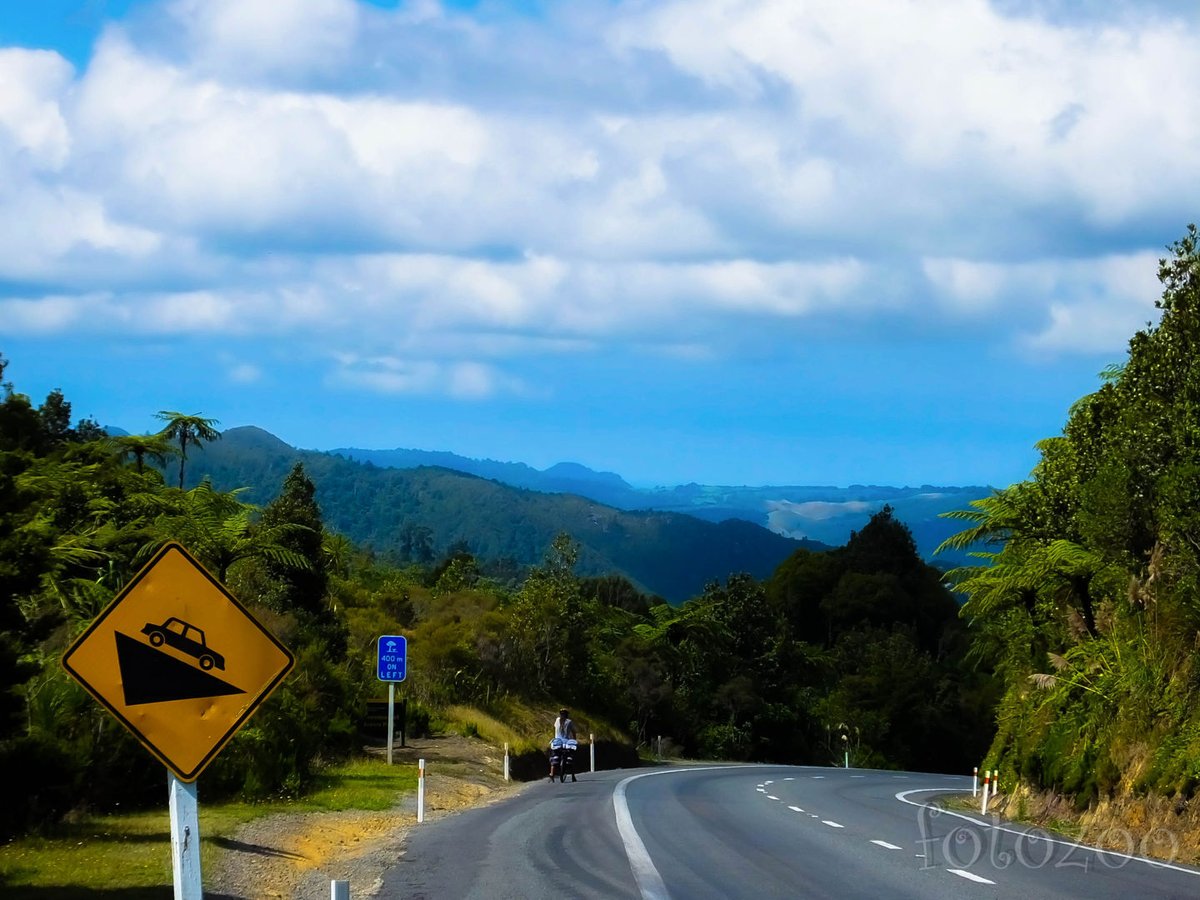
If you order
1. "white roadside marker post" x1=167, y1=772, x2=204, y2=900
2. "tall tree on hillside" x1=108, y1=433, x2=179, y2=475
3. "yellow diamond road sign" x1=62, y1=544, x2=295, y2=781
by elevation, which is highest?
"tall tree on hillside" x1=108, y1=433, x2=179, y2=475

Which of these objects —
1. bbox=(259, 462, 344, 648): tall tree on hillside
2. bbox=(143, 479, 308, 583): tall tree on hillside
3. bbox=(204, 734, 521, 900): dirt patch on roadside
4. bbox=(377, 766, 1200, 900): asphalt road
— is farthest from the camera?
bbox=(259, 462, 344, 648): tall tree on hillside

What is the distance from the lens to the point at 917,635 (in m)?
108

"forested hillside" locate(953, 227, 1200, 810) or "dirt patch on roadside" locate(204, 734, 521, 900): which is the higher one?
"forested hillside" locate(953, 227, 1200, 810)

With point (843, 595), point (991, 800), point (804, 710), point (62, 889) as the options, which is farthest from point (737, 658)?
point (62, 889)

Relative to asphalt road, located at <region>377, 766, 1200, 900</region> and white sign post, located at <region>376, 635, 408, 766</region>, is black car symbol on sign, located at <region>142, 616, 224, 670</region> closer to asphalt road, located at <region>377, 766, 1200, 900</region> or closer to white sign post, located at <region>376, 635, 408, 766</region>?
asphalt road, located at <region>377, 766, 1200, 900</region>

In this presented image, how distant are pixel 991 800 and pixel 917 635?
8091 centimetres

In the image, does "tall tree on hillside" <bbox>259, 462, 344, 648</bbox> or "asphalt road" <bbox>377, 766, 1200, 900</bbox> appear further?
"tall tree on hillside" <bbox>259, 462, 344, 648</bbox>

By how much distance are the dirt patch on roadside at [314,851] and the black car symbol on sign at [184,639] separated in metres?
5.18

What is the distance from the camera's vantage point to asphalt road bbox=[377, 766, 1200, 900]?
1228 centimetres

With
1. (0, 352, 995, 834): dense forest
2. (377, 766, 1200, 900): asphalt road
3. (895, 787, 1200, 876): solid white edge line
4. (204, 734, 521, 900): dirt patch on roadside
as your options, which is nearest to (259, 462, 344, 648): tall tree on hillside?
(0, 352, 995, 834): dense forest

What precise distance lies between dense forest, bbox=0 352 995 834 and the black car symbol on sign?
4232 mm

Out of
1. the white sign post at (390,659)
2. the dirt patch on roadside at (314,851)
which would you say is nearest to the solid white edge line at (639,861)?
the dirt patch on roadside at (314,851)

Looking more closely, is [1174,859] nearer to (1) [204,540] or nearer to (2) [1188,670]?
(2) [1188,670]

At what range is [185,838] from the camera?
7.29 metres
